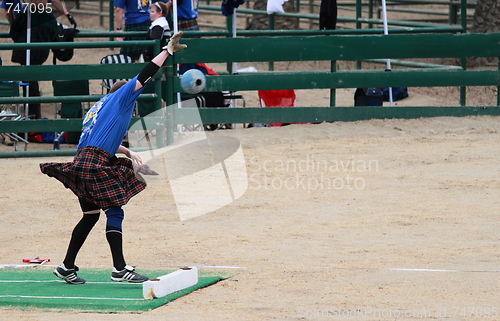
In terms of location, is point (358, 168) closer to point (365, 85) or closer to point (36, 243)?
point (365, 85)

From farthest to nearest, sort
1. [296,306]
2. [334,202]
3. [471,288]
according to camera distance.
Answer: [334,202] → [471,288] → [296,306]

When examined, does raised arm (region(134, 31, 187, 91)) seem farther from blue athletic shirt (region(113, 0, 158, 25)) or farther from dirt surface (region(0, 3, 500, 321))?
blue athletic shirt (region(113, 0, 158, 25))

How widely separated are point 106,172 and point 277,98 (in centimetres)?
739

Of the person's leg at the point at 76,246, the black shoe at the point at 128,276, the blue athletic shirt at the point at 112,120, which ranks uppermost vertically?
the blue athletic shirt at the point at 112,120

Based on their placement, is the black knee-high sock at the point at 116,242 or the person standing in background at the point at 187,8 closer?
the black knee-high sock at the point at 116,242

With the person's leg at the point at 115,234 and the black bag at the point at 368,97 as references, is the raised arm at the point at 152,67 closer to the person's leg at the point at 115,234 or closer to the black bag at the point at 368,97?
the person's leg at the point at 115,234

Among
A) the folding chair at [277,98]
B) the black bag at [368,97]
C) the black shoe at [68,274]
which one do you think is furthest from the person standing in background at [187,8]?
the black shoe at [68,274]

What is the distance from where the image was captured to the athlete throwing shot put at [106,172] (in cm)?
520

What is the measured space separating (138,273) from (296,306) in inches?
54.7

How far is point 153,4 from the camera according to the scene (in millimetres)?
11164

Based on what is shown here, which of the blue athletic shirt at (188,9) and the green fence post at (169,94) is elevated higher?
the blue athletic shirt at (188,9)

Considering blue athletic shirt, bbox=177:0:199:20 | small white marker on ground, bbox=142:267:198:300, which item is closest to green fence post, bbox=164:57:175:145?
blue athletic shirt, bbox=177:0:199:20

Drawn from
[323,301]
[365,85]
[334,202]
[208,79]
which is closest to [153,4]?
[208,79]

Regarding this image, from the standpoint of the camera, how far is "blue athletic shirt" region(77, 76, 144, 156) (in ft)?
17.2
